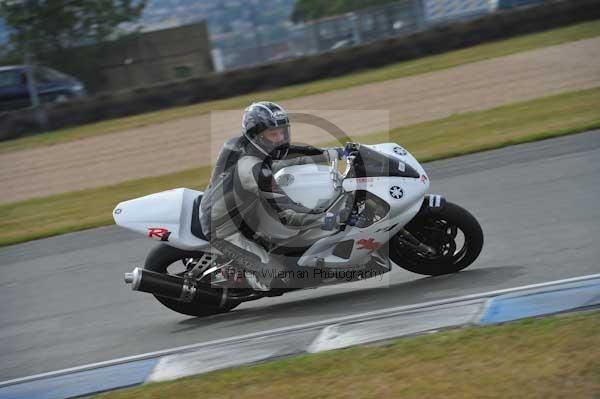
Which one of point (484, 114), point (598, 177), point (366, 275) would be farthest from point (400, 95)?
point (366, 275)

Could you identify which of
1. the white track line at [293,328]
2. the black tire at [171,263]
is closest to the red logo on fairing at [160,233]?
the black tire at [171,263]

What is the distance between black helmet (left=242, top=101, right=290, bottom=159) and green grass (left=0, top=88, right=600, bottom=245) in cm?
480

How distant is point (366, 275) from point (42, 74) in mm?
20299

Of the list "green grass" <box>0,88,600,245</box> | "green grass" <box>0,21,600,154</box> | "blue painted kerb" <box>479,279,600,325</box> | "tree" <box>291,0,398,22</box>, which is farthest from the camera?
"tree" <box>291,0,398,22</box>

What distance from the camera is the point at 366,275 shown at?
19.6 ft

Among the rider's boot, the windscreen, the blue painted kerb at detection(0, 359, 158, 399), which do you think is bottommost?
the blue painted kerb at detection(0, 359, 158, 399)

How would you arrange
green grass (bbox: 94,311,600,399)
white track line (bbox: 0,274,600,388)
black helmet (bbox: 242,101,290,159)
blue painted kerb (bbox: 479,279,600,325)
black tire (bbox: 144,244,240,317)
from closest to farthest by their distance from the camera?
1. green grass (bbox: 94,311,600,399)
2. blue painted kerb (bbox: 479,279,600,325)
3. white track line (bbox: 0,274,600,388)
4. black helmet (bbox: 242,101,290,159)
5. black tire (bbox: 144,244,240,317)

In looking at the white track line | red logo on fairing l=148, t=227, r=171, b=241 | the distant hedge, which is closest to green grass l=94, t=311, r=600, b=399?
the white track line

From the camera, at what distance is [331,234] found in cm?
589

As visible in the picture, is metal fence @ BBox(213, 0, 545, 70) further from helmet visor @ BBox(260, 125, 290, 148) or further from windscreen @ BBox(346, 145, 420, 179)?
helmet visor @ BBox(260, 125, 290, 148)

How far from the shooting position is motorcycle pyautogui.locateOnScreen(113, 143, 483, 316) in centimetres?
584

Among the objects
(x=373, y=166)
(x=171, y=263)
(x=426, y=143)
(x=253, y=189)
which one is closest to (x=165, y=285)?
(x=171, y=263)

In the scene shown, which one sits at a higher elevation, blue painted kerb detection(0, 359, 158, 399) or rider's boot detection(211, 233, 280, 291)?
rider's boot detection(211, 233, 280, 291)

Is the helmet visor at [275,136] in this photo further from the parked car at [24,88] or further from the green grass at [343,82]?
the parked car at [24,88]
